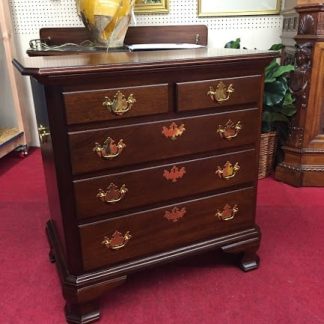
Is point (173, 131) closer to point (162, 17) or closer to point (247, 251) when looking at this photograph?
A: point (247, 251)

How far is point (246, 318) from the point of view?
1.22 m

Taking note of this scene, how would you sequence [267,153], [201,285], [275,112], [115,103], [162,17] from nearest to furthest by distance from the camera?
[115,103], [201,285], [275,112], [267,153], [162,17]

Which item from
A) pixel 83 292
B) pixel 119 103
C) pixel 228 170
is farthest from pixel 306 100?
pixel 83 292

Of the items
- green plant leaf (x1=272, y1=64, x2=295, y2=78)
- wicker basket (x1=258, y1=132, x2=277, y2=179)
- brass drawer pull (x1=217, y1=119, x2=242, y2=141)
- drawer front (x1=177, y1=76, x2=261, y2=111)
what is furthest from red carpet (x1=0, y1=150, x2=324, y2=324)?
green plant leaf (x1=272, y1=64, x2=295, y2=78)

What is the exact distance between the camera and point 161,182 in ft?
3.88

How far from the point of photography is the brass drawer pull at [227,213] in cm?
133

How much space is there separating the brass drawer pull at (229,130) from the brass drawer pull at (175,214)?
29 cm

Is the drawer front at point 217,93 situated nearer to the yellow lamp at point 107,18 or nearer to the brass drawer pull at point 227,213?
the brass drawer pull at point 227,213

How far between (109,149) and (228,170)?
1.48 ft

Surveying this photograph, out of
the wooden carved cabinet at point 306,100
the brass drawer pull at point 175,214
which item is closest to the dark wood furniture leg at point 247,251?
the brass drawer pull at point 175,214

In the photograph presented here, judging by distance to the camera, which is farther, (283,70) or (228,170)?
(283,70)

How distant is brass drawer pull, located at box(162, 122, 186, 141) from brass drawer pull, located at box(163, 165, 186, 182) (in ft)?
0.35

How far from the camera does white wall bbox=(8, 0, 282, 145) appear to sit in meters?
2.56

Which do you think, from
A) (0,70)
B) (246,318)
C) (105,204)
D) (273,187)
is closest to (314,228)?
(273,187)
